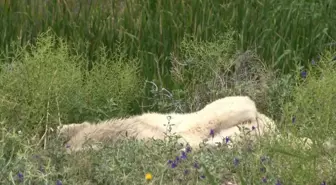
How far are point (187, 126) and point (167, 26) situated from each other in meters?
1.77

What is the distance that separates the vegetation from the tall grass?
1cm

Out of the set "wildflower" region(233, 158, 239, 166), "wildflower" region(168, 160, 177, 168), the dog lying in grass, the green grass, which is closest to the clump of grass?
the green grass

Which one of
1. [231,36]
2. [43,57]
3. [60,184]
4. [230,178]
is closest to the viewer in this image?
[60,184]

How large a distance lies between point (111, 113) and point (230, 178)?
176 centimetres

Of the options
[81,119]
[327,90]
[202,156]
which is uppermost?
[327,90]

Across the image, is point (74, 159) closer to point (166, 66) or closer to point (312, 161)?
point (312, 161)

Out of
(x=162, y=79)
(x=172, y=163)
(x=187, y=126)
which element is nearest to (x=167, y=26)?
(x=162, y=79)

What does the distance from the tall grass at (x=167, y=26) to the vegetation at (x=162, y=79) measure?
0.01 metres

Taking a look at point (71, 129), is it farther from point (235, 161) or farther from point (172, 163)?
point (235, 161)

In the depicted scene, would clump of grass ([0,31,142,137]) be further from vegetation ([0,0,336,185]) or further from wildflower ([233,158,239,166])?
wildflower ([233,158,239,166])

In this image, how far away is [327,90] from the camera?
510 cm

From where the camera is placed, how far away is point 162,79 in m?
7.11

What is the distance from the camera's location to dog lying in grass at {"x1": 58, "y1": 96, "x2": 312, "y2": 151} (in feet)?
19.0

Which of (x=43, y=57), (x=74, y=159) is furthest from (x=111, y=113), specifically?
(x=74, y=159)
